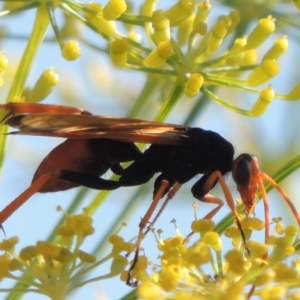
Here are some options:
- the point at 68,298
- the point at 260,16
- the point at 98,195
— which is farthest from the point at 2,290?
the point at 260,16

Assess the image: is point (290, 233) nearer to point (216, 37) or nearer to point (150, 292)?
point (150, 292)

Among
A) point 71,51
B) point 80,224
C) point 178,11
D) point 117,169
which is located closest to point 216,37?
point 178,11

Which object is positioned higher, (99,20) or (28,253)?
(99,20)

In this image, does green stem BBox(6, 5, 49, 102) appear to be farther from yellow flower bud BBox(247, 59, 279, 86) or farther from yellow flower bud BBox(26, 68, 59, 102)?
yellow flower bud BBox(247, 59, 279, 86)

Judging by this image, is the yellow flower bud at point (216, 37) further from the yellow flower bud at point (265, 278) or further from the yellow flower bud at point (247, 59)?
the yellow flower bud at point (265, 278)

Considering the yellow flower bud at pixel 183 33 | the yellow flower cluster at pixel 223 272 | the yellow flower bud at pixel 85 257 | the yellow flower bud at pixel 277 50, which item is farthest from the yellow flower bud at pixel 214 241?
the yellow flower bud at pixel 183 33

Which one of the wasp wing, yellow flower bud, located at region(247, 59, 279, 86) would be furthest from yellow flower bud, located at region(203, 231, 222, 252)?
yellow flower bud, located at region(247, 59, 279, 86)
